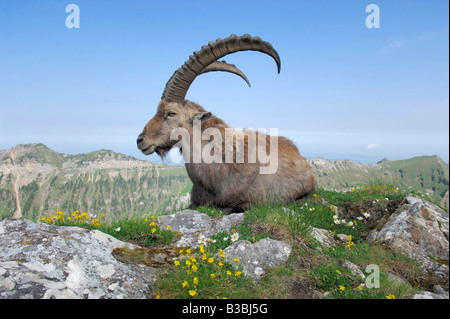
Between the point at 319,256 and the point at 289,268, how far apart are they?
0.77 meters

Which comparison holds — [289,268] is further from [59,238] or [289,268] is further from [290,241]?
[59,238]

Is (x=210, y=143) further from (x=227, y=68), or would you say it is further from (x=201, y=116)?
(x=227, y=68)

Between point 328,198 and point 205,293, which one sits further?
point 328,198

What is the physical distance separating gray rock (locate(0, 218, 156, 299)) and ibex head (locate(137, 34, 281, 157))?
A: 3.72 m

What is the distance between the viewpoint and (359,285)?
489 cm

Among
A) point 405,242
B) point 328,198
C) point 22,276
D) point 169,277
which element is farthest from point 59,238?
point 328,198

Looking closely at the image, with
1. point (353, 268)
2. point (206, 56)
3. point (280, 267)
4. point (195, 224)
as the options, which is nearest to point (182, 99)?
point (206, 56)

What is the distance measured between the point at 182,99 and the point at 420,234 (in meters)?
7.32

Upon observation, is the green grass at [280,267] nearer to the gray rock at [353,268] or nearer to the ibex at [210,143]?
the gray rock at [353,268]

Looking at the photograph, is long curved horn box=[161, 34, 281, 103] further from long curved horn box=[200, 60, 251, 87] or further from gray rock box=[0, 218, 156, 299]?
gray rock box=[0, 218, 156, 299]

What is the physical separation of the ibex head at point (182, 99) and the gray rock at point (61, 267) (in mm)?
3718

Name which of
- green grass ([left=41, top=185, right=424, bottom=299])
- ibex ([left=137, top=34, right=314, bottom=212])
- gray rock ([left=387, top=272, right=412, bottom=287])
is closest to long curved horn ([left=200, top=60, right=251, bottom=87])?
ibex ([left=137, top=34, right=314, bottom=212])

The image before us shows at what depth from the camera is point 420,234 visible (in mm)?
7164

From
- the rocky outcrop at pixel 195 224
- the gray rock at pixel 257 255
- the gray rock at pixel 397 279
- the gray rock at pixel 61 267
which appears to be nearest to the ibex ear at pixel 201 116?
the rocky outcrop at pixel 195 224
